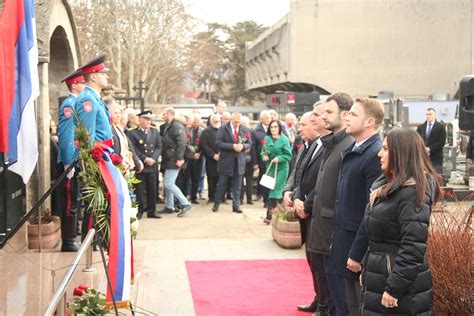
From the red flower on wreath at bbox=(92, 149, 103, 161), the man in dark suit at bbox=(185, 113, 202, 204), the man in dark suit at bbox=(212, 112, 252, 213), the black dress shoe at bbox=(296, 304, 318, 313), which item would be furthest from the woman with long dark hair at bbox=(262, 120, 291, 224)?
the red flower on wreath at bbox=(92, 149, 103, 161)

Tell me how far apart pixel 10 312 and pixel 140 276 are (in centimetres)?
297

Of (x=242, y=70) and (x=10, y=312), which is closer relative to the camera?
(x=10, y=312)

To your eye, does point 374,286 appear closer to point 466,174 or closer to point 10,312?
point 10,312

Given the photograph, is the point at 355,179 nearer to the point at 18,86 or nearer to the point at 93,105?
the point at 18,86

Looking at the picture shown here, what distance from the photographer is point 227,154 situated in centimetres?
1502

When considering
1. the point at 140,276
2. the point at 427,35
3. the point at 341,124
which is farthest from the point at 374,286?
the point at 427,35

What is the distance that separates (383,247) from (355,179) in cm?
98

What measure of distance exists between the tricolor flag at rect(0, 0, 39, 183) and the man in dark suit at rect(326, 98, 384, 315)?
9.35 feet

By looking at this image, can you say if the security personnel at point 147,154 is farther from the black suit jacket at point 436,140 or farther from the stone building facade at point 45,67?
the black suit jacket at point 436,140

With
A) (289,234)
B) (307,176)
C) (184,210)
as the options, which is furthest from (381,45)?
(307,176)

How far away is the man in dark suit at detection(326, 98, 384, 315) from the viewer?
5.91m

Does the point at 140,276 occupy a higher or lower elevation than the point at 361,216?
lower

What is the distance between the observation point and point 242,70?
107 metres

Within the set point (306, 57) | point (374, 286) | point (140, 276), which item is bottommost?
point (140, 276)
